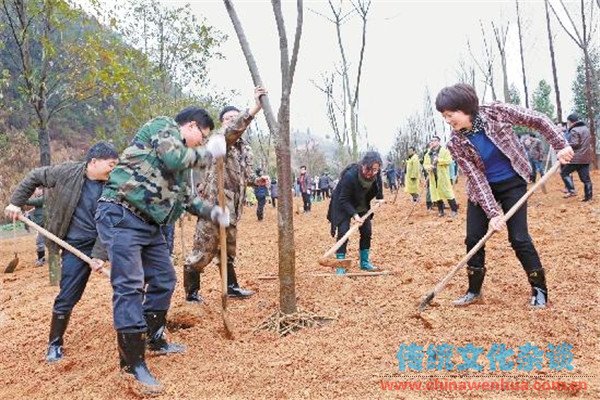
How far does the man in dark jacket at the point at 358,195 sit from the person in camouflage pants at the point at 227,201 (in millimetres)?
1275

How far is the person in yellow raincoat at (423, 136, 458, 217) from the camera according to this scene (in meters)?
10.3

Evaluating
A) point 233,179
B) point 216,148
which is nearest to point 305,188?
point 233,179

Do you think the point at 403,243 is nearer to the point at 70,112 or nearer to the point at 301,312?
the point at 301,312

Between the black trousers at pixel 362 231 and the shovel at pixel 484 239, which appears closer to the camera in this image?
the shovel at pixel 484 239

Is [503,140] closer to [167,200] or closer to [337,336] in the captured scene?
[337,336]

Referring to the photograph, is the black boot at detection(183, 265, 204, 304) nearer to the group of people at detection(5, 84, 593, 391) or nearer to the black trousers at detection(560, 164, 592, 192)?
the group of people at detection(5, 84, 593, 391)

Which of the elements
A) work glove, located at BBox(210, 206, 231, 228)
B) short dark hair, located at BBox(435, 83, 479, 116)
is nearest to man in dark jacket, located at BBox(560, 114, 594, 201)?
Answer: short dark hair, located at BBox(435, 83, 479, 116)

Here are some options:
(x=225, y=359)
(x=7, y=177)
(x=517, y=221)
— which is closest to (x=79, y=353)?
(x=225, y=359)

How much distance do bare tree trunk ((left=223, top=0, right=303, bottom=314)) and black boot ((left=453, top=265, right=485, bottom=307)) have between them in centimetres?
127

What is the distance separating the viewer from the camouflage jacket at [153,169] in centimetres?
293

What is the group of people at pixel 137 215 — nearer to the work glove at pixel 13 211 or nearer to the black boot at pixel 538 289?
the work glove at pixel 13 211

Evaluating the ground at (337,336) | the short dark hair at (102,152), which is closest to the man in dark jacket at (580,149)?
the ground at (337,336)

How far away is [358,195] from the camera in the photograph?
18.4 ft

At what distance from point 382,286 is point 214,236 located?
170 cm
